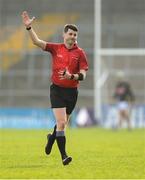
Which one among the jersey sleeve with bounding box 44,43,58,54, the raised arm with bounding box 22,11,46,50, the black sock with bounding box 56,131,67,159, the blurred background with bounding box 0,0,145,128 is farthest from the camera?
the blurred background with bounding box 0,0,145,128

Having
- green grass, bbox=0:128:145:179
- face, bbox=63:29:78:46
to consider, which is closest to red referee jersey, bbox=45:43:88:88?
face, bbox=63:29:78:46

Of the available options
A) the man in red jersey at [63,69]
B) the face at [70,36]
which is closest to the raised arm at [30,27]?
the man in red jersey at [63,69]

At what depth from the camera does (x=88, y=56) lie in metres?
36.3

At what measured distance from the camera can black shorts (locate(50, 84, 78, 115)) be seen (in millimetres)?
11320

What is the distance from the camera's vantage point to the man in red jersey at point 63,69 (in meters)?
11.2

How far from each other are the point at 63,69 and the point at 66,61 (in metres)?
0.15

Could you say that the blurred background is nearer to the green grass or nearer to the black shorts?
the green grass

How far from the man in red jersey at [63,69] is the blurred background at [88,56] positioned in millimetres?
19489

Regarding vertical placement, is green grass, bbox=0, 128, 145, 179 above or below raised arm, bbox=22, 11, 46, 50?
below

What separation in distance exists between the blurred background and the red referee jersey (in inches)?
769

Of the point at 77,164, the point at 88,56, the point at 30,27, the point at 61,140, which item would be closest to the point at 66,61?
the point at 30,27

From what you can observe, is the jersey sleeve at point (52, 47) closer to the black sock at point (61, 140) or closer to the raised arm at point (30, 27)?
the raised arm at point (30, 27)

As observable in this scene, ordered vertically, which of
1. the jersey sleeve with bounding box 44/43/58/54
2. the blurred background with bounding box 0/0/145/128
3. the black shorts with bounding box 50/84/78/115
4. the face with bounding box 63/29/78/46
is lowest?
the blurred background with bounding box 0/0/145/128

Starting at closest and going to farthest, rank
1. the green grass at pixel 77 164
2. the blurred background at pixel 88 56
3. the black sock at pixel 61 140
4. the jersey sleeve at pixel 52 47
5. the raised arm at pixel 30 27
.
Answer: the green grass at pixel 77 164
the black sock at pixel 61 140
the raised arm at pixel 30 27
the jersey sleeve at pixel 52 47
the blurred background at pixel 88 56
